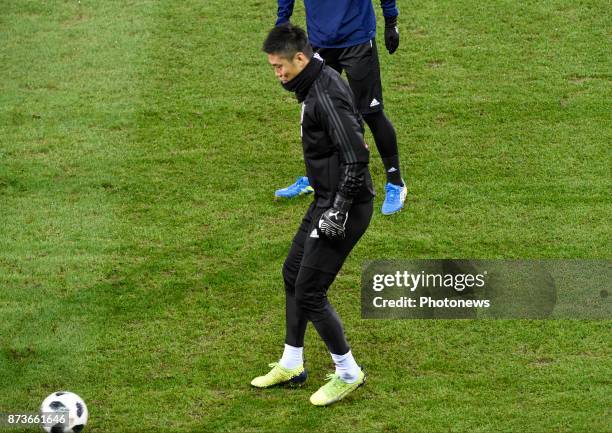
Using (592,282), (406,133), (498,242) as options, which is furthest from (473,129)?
(592,282)

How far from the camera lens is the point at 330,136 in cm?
786

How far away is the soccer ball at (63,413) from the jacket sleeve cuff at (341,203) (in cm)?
229

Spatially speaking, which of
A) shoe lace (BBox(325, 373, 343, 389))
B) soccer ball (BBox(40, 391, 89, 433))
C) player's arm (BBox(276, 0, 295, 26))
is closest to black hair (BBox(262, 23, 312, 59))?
shoe lace (BBox(325, 373, 343, 389))

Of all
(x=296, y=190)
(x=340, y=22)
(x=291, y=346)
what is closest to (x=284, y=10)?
(x=340, y=22)

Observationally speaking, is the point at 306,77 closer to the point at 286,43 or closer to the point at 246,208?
the point at 286,43

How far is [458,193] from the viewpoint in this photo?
1126 centimetres

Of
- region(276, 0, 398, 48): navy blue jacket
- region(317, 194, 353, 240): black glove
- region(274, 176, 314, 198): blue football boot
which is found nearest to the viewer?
region(317, 194, 353, 240): black glove

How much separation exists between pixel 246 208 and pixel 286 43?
360 centimetres

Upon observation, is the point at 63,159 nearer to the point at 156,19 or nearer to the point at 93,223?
the point at 93,223

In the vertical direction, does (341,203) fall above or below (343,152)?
below

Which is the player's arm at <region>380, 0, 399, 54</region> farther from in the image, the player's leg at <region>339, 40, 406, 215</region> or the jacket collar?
the jacket collar

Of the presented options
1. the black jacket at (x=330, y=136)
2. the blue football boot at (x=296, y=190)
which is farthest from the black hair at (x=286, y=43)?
the blue football boot at (x=296, y=190)

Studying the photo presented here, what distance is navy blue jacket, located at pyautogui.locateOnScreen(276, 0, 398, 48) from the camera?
416 inches

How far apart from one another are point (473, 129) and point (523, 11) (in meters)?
3.11
